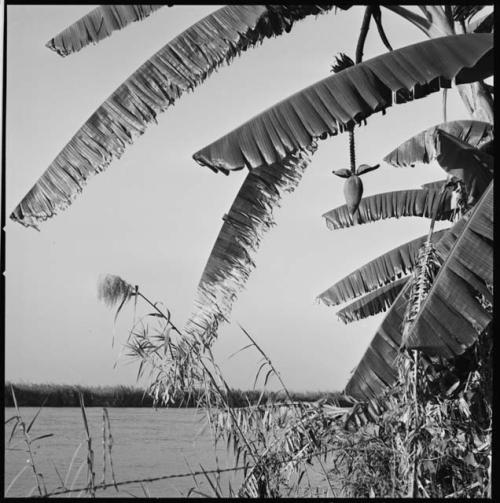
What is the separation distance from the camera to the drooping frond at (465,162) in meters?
3.37

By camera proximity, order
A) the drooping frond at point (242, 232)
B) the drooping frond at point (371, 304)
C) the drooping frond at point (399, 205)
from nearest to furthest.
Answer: the drooping frond at point (242, 232)
the drooping frond at point (399, 205)
the drooping frond at point (371, 304)

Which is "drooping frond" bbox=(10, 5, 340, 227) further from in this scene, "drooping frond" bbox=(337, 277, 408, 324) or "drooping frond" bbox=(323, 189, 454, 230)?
"drooping frond" bbox=(337, 277, 408, 324)

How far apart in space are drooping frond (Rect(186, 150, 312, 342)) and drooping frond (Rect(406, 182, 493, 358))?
762 millimetres

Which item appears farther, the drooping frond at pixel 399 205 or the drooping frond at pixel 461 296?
the drooping frond at pixel 399 205

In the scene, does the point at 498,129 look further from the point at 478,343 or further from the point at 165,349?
the point at 165,349

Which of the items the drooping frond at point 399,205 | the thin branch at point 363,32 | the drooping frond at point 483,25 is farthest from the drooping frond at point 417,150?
the thin branch at point 363,32

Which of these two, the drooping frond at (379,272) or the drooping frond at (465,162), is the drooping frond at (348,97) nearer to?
the drooping frond at (465,162)

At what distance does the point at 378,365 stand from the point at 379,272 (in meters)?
2.14

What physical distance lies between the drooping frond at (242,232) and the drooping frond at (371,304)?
245 centimetres

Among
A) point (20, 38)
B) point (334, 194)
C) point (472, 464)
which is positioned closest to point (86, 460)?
point (472, 464)

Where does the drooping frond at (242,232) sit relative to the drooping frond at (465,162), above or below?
below

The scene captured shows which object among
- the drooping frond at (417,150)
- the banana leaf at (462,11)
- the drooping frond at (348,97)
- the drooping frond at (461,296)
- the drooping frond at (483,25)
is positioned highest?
the drooping frond at (483,25)

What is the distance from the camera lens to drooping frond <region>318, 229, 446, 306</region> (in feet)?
17.7

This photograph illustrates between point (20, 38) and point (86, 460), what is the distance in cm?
148
